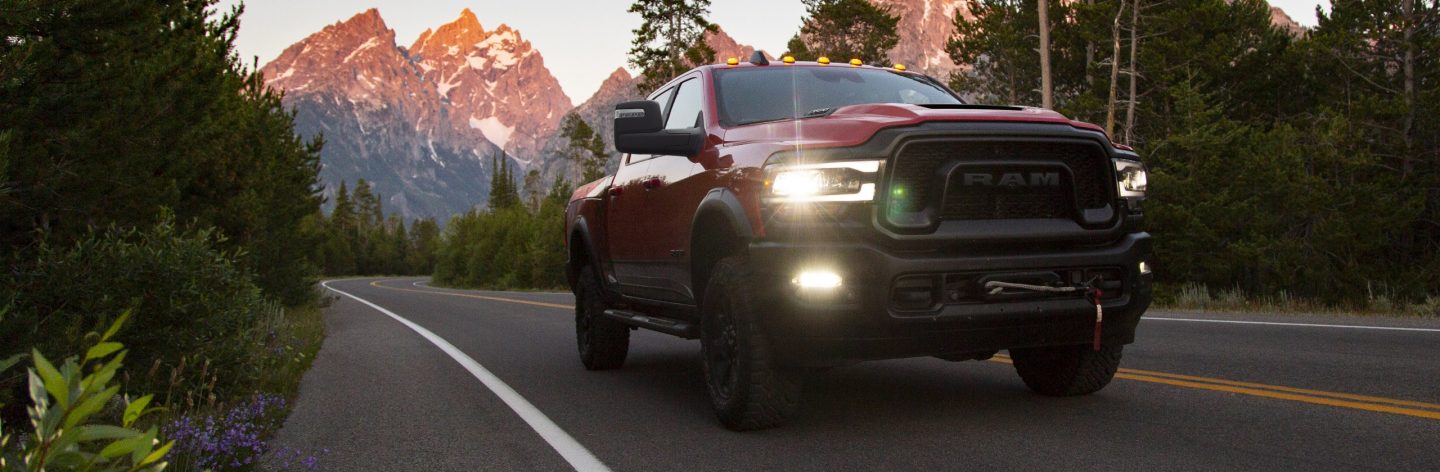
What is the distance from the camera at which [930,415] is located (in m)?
5.17

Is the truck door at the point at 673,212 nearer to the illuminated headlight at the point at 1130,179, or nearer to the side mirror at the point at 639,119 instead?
the side mirror at the point at 639,119

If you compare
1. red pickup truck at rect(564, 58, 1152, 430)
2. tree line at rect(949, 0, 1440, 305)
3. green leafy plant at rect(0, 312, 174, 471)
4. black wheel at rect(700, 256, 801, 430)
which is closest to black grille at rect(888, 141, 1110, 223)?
red pickup truck at rect(564, 58, 1152, 430)

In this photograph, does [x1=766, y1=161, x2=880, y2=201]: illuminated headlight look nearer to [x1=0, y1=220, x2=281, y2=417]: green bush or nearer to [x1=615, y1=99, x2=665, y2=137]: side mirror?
[x1=615, y1=99, x2=665, y2=137]: side mirror

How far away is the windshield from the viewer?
5.83m

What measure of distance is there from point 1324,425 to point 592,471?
3497 mm

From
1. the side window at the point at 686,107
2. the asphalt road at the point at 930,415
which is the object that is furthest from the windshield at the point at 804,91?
the asphalt road at the point at 930,415

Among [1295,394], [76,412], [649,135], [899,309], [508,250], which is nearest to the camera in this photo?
[76,412]

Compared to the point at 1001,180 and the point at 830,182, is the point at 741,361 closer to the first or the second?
the point at 830,182

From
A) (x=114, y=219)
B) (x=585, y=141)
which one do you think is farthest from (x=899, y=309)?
(x=585, y=141)

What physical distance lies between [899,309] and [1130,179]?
152cm

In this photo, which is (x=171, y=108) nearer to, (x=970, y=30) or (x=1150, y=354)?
(x=1150, y=354)

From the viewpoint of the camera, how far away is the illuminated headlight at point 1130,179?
4711 mm

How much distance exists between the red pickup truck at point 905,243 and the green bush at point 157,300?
339 cm

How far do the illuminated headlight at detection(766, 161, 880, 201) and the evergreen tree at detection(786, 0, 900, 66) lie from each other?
38655 mm
